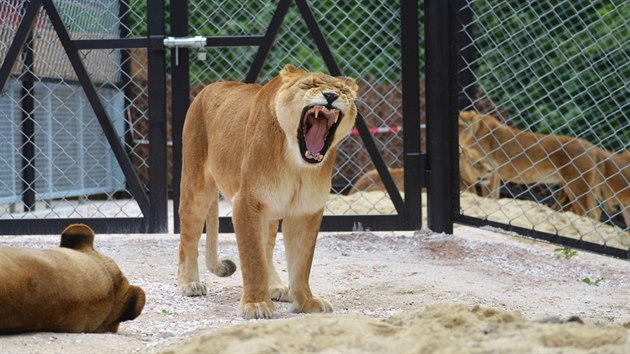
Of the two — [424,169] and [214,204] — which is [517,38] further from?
[214,204]

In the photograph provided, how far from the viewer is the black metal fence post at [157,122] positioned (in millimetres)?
6332

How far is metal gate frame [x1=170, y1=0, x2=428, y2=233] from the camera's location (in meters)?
6.36

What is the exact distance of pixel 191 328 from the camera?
161 inches

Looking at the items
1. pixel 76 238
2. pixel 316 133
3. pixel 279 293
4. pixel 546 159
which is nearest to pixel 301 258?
pixel 279 293

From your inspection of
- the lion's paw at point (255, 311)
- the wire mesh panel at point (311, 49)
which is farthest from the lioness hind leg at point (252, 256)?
the wire mesh panel at point (311, 49)

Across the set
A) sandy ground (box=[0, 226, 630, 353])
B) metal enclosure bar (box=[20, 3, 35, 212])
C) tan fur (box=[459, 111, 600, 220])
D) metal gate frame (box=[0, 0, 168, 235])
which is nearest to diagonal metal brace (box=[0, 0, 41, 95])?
metal gate frame (box=[0, 0, 168, 235])

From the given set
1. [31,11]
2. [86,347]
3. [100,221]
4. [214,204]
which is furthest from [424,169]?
[86,347]

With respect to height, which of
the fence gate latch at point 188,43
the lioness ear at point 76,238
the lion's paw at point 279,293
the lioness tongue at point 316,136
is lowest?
the lion's paw at point 279,293

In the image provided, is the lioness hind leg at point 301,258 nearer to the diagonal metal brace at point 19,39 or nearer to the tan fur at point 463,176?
the diagonal metal brace at point 19,39

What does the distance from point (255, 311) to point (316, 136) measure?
83 centimetres

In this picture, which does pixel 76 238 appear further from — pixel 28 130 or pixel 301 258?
pixel 28 130

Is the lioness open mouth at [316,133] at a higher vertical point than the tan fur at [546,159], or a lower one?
higher

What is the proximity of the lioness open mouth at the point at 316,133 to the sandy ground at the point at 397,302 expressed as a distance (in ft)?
2.44

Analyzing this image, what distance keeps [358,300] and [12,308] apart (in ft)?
6.64
